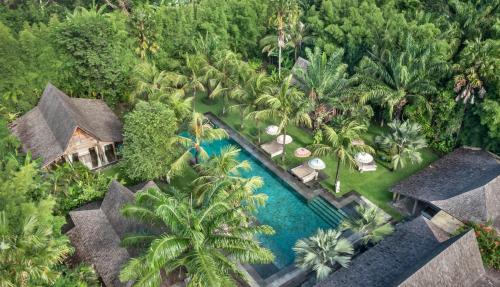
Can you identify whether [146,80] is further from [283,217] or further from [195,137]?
[283,217]

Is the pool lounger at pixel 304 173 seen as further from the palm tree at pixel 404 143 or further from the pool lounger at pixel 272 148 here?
the palm tree at pixel 404 143

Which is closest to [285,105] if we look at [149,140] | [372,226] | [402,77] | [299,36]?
[402,77]

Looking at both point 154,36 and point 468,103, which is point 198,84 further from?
point 468,103

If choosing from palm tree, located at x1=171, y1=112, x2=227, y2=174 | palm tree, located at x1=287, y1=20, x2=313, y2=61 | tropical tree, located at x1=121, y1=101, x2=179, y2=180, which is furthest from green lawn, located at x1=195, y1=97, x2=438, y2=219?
palm tree, located at x1=287, y1=20, x2=313, y2=61

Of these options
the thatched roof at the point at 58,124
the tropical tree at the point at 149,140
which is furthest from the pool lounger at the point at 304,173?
the thatched roof at the point at 58,124

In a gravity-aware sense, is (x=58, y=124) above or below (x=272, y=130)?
above

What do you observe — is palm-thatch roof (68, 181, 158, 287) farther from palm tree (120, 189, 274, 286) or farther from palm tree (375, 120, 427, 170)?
palm tree (375, 120, 427, 170)
